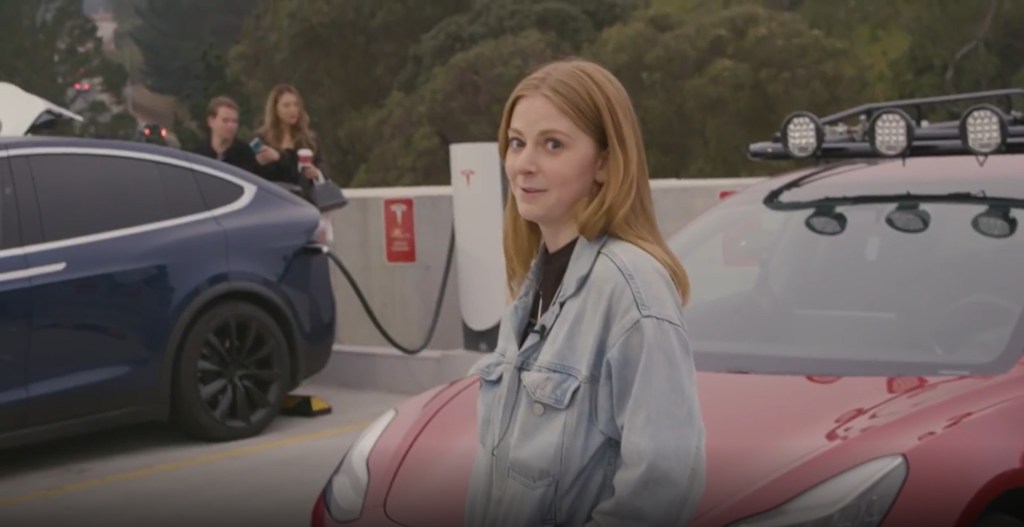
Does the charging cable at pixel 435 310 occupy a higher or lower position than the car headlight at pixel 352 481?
lower

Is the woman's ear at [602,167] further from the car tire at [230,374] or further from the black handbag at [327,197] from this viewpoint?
the black handbag at [327,197]

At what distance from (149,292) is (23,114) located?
4655mm

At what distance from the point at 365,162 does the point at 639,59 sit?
12944mm

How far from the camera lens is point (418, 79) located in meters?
73.7

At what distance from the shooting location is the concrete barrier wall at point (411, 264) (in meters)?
10.2

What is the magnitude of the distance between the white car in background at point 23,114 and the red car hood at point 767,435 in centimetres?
814

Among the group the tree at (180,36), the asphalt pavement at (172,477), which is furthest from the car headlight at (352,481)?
the tree at (180,36)

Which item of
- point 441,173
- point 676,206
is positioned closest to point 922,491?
point 676,206

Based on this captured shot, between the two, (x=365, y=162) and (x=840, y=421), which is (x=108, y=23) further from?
(x=840, y=421)

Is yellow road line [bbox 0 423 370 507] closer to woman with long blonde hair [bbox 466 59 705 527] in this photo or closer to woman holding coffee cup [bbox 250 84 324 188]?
woman holding coffee cup [bbox 250 84 324 188]

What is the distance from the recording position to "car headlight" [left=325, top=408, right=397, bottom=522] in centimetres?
413

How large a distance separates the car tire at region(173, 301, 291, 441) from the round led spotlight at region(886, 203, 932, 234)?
13.3 feet

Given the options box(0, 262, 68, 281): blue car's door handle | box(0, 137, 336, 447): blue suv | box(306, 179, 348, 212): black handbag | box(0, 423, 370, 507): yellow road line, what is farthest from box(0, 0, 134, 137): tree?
box(0, 262, 68, 281): blue car's door handle

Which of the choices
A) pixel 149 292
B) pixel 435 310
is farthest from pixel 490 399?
pixel 435 310
